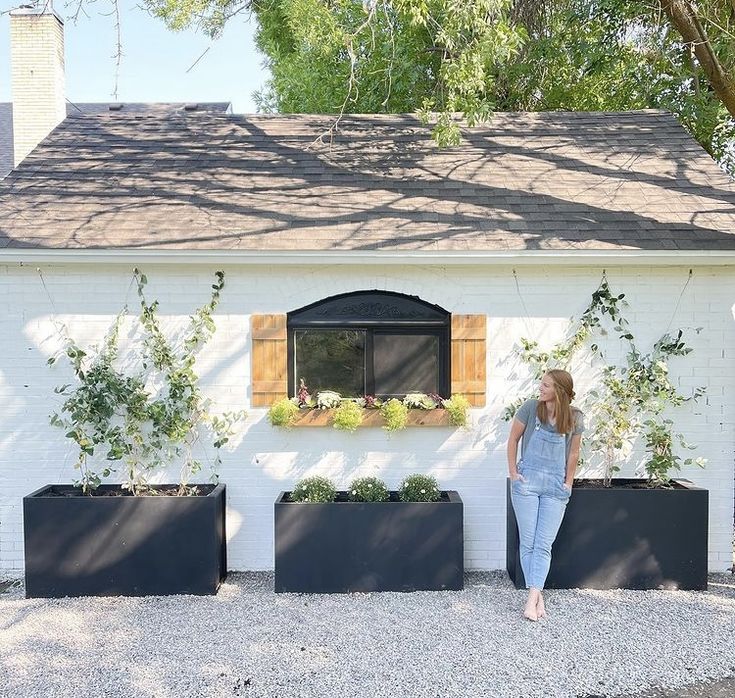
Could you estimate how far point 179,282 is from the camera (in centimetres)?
583

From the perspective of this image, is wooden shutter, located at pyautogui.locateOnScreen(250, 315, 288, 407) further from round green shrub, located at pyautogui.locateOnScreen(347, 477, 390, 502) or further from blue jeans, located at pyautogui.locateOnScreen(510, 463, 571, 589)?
blue jeans, located at pyautogui.locateOnScreen(510, 463, 571, 589)

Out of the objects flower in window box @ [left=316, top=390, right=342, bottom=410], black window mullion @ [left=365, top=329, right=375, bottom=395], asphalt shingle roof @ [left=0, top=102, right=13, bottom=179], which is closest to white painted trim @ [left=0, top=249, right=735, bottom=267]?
black window mullion @ [left=365, top=329, right=375, bottom=395]

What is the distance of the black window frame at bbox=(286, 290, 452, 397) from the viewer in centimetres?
586

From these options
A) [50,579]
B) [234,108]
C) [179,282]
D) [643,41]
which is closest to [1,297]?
[179,282]

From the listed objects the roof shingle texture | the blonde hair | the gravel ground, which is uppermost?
the roof shingle texture

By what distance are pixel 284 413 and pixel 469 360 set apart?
65.5 inches

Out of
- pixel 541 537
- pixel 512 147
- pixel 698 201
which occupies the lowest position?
pixel 541 537

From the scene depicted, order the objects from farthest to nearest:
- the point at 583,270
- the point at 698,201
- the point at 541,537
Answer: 1. the point at 698,201
2. the point at 583,270
3. the point at 541,537

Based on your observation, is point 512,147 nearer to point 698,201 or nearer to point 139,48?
point 698,201

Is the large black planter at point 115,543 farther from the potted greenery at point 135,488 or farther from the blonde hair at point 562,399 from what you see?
the blonde hair at point 562,399

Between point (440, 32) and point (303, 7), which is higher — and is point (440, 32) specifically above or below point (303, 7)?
below

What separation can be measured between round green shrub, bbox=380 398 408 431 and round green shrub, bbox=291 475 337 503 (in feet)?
2.33

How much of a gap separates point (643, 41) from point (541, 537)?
857 centimetres

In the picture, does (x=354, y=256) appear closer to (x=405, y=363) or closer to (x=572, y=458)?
(x=405, y=363)
